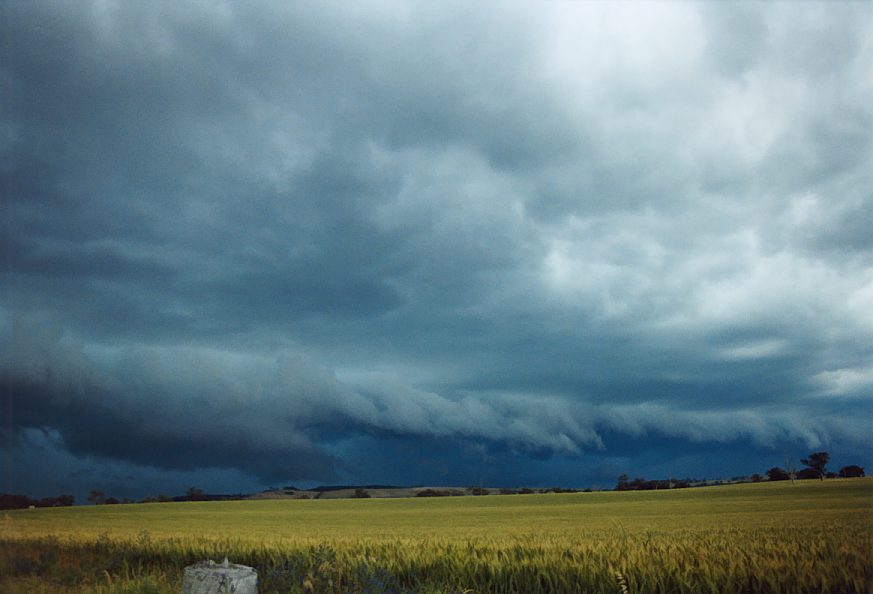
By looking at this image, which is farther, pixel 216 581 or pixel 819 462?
pixel 819 462

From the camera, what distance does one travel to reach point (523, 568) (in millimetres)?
11438

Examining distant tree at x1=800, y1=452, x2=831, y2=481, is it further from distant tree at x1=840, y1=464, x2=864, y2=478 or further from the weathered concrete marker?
the weathered concrete marker

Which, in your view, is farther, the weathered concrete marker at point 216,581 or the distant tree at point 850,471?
the distant tree at point 850,471

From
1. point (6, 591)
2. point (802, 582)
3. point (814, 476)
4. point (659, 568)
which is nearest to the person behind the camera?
point (802, 582)

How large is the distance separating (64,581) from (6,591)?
1.07m

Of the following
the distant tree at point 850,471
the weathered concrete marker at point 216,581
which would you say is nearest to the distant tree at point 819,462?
the distant tree at point 850,471

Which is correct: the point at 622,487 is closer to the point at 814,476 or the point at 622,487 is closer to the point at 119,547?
the point at 814,476

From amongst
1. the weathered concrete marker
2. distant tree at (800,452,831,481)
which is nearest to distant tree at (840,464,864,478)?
distant tree at (800,452,831,481)

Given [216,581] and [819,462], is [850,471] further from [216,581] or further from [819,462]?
[216,581]

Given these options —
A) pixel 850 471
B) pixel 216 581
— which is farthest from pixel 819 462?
pixel 216 581

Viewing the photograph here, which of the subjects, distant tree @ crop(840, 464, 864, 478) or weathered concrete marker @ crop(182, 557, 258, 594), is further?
distant tree @ crop(840, 464, 864, 478)

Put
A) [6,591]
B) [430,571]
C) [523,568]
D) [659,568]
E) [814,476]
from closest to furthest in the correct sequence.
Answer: [659,568] → [523,568] → [430,571] → [6,591] → [814,476]

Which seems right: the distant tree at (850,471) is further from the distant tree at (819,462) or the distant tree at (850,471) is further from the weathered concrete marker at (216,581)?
the weathered concrete marker at (216,581)

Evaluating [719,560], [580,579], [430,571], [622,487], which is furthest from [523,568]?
[622,487]
